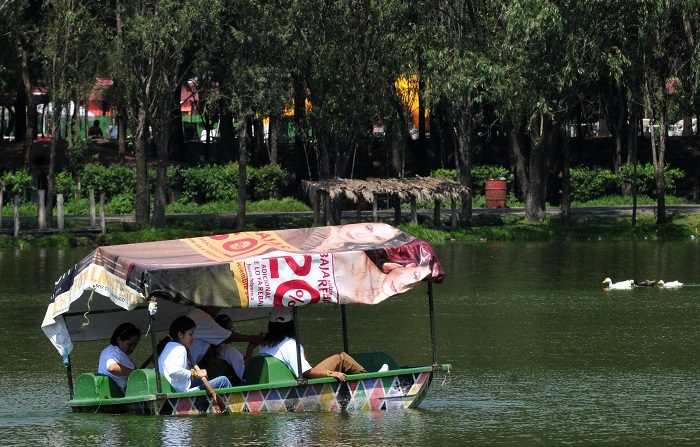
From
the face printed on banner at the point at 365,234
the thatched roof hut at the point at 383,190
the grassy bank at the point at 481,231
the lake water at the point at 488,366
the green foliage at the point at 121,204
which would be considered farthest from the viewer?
the green foliage at the point at 121,204

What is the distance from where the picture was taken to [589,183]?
62.8 m

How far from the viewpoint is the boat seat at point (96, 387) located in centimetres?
1758

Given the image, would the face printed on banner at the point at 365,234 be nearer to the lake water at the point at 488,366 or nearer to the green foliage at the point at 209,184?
the lake water at the point at 488,366

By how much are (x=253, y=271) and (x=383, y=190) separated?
31.7 metres

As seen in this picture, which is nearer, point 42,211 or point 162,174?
point 42,211

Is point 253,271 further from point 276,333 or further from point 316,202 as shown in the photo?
point 316,202

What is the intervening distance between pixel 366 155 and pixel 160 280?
55192 millimetres

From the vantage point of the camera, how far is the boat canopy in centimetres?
1669

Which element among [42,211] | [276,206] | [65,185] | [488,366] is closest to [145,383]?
[488,366]

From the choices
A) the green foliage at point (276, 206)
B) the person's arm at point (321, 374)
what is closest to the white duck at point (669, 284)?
the person's arm at point (321, 374)

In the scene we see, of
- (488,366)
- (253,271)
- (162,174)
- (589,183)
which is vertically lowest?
(488,366)

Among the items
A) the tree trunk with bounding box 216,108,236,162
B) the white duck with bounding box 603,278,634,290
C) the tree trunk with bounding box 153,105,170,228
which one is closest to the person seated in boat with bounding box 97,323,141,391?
the white duck with bounding box 603,278,634,290

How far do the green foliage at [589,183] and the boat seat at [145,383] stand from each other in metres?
47.2

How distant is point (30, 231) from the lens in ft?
159
